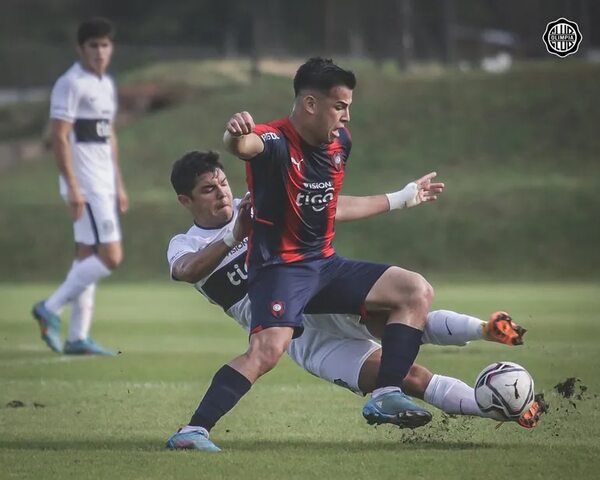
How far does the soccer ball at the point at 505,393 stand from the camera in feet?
22.5

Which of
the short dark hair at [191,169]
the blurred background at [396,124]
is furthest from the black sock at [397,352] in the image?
the blurred background at [396,124]

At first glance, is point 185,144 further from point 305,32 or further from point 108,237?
point 108,237

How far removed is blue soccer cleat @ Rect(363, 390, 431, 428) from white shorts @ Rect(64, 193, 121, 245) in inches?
230

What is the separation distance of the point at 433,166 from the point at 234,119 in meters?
25.0

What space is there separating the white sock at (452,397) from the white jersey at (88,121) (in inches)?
229

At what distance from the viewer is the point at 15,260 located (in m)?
27.8

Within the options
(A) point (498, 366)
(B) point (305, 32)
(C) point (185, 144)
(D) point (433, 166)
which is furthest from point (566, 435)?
(B) point (305, 32)

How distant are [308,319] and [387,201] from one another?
2.81 feet

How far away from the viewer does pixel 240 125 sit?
257 inches

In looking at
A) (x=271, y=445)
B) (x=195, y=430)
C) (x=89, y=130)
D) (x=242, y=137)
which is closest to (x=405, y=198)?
(x=242, y=137)

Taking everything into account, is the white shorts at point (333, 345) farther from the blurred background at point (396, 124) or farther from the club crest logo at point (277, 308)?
the blurred background at point (396, 124)

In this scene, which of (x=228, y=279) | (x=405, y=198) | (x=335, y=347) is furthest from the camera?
(x=405, y=198)

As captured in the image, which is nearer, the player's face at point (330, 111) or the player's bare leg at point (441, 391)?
the player's bare leg at point (441, 391)

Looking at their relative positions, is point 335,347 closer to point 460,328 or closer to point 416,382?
point 416,382
